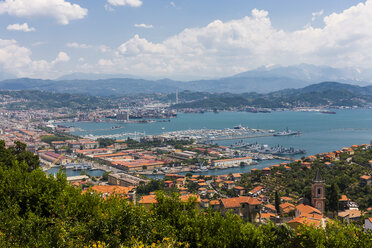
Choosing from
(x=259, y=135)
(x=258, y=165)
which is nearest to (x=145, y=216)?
(x=258, y=165)

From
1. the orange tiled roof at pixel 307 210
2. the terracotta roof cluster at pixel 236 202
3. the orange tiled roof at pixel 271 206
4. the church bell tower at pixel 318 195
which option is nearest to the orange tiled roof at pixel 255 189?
the orange tiled roof at pixel 271 206

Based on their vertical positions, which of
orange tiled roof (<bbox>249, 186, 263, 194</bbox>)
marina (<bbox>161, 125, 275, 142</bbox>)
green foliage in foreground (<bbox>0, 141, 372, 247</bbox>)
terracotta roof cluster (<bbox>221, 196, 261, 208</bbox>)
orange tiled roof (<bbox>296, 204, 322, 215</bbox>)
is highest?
green foliage in foreground (<bbox>0, 141, 372, 247</bbox>)

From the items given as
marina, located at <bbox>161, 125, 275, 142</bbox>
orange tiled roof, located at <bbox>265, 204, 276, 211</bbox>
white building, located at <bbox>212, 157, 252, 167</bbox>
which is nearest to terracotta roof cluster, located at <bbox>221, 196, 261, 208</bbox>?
orange tiled roof, located at <bbox>265, 204, 276, 211</bbox>

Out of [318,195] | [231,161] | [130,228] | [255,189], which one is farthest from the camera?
[231,161]

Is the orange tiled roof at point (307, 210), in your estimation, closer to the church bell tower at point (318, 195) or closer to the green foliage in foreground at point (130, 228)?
the church bell tower at point (318, 195)

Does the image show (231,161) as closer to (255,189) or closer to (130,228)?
(255,189)

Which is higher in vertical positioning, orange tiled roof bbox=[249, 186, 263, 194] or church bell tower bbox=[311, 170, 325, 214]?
church bell tower bbox=[311, 170, 325, 214]

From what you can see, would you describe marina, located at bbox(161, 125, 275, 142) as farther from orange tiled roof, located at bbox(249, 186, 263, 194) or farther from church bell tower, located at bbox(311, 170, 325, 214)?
church bell tower, located at bbox(311, 170, 325, 214)

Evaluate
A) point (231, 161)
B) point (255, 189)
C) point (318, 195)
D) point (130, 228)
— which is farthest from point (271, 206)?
point (231, 161)
